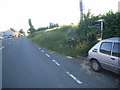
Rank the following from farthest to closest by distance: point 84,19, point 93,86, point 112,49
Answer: point 84,19 → point 112,49 → point 93,86

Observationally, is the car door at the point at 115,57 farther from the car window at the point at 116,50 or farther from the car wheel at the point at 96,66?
the car wheel at the point at 96,66

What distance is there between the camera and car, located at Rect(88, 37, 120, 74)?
4302mm

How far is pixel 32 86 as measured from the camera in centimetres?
418

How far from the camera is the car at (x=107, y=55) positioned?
14.1 ft

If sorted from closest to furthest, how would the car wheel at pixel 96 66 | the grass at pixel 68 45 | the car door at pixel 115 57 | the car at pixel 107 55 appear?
the car door at pixel 115 57 < the car at pixel 107 55 < the car wheel at pixel 96 66 < the grass at pixel 68 45

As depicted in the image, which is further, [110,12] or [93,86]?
[110,12]

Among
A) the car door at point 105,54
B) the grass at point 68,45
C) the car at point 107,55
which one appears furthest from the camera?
the grass at point 68,45

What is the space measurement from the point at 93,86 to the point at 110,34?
5.55 meters

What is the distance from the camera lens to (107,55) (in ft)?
15.2

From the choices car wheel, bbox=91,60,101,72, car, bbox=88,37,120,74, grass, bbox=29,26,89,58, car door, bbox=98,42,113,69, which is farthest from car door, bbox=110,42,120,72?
grass, bbox=29,26,89,58

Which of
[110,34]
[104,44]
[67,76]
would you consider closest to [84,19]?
[110,34]

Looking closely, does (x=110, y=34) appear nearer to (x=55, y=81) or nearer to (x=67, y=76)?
(x=67, y=76)

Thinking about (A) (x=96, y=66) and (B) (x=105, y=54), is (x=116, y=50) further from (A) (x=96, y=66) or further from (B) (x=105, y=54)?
(A) (x=96, y=66)

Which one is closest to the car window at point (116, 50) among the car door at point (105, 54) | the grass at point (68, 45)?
the car door at point (105, 54)
